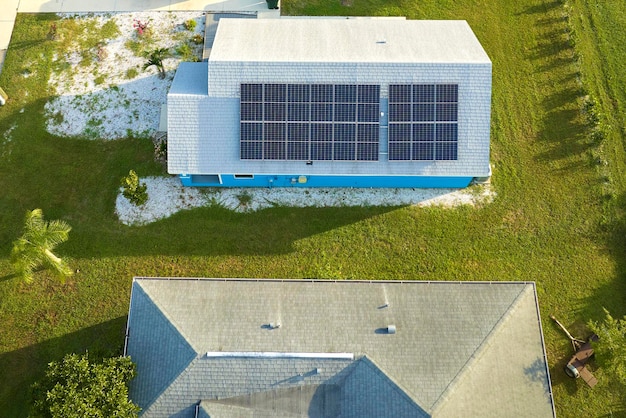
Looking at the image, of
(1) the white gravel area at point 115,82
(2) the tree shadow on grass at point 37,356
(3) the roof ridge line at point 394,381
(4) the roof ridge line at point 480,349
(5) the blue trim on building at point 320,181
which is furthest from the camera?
(1) the white gravel area at point 115,82

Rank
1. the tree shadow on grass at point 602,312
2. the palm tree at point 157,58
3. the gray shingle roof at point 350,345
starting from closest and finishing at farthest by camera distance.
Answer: the gray shingle roof at point 350,345, the tree shadow on grass at point 602,312, the palm tree at point 157,58

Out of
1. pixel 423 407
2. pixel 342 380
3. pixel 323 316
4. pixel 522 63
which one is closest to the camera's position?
pixel 423 407

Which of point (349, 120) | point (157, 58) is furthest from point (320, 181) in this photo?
point (157, 58)

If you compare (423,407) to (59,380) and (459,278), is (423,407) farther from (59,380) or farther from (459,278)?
(59,380)

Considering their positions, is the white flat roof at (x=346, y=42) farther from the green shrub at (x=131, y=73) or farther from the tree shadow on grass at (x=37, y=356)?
the tree shadow on grass at (x=37, y=356)

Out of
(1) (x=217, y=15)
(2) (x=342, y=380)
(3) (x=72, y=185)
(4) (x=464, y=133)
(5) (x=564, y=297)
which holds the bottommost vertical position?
(5) (x=564, y=297)

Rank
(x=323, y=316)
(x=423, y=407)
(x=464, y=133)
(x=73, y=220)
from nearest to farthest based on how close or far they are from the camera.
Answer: (x=423, y=407) → (x=323, y=316) → (x=464, y=133) → (x=73, y=220)

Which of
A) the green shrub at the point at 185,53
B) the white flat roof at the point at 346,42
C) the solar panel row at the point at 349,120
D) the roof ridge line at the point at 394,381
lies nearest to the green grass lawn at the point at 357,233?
the solar panel row at the point at 349,120

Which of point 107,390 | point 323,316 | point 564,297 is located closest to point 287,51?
point 323,316
